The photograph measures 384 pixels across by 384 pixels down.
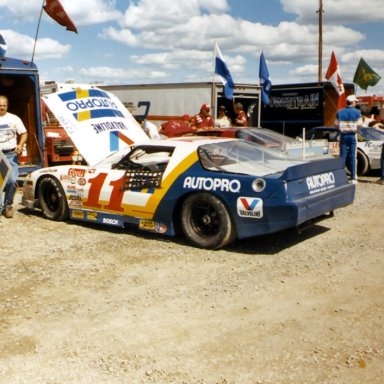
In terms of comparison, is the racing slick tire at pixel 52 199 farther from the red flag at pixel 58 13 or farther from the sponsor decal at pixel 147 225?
the red flag at pixel 58 13

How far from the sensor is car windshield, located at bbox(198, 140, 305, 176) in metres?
5.94

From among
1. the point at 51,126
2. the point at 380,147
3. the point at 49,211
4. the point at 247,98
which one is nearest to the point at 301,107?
the point at 247,98

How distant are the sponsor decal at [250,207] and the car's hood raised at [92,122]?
341 cm

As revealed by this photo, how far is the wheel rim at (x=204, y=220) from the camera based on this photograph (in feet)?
19.5

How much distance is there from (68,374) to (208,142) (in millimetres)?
3701

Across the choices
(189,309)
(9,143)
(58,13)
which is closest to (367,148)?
(58,13)

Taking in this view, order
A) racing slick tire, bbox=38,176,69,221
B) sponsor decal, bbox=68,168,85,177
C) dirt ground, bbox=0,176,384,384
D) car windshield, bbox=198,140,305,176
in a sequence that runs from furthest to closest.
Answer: racing slick tire, bbox=38,176,69,221 < sponsor decal, bbox=68,168,85,177 < car windshield, bbox=198,140,305,176 < dirt ground, bbox=0,176,384,384

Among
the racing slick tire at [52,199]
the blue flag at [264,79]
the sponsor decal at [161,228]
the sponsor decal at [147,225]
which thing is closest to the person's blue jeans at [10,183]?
the racing slick tire at [52,199]

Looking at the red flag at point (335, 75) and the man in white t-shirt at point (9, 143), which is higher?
the red flag at point (335, 75)

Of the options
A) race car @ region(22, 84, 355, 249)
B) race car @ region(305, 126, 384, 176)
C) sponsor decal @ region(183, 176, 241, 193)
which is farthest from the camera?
race car @ region(305, 126, 384, 176)

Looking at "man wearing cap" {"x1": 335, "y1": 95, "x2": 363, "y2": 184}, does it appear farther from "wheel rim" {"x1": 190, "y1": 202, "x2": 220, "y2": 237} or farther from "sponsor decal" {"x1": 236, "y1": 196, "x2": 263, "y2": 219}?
"sponsor decal" {"x1": 236, "y1": 196, "x2": 263, "y2": 219}

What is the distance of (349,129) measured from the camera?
419 inches

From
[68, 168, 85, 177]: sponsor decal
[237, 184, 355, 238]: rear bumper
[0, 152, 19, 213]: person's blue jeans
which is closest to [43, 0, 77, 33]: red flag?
[0, 152, 19, 213]: person's blue jeans

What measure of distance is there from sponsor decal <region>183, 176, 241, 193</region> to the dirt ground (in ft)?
2.37
